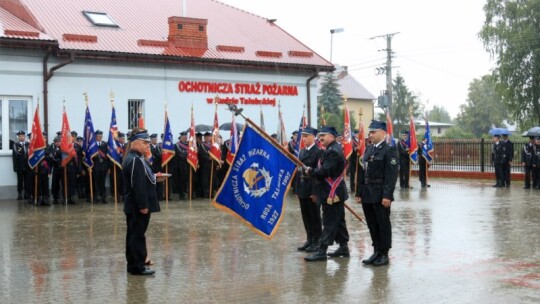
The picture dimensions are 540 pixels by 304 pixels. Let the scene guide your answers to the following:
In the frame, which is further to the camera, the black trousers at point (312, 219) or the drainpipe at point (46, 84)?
the drainpipe at point (46, 84)

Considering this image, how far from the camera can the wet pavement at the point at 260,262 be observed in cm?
820

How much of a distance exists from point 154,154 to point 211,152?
1613mm

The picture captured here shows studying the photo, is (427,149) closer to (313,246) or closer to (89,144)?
(89,144)

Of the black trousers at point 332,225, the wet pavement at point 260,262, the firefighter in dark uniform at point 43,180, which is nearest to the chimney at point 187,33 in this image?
the firefighter in dark uniform at point 43,180

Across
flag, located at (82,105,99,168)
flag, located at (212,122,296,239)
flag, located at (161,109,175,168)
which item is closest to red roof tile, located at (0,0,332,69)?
flag, located at (82,105,99,168)

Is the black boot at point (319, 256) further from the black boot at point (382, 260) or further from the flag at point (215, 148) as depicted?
the flag at point (215, 148)

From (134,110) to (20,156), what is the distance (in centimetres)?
494

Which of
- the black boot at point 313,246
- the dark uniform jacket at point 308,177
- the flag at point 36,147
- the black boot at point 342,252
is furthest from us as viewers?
the flag at point 36,147

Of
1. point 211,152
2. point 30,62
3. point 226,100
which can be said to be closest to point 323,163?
point 211,152

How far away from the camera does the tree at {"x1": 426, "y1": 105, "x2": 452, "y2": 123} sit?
12888 centimetres

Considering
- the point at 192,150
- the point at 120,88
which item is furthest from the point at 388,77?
the point at 192,150

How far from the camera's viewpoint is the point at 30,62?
70.4 feet

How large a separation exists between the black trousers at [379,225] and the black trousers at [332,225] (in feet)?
1.39

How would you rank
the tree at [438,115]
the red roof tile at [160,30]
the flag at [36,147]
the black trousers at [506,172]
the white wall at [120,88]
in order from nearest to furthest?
the flag at [36,147] → the white wall at [120,88] → the red roof tile at [160,30] → the black trousers at [506,172] → the tree at [438,115]
